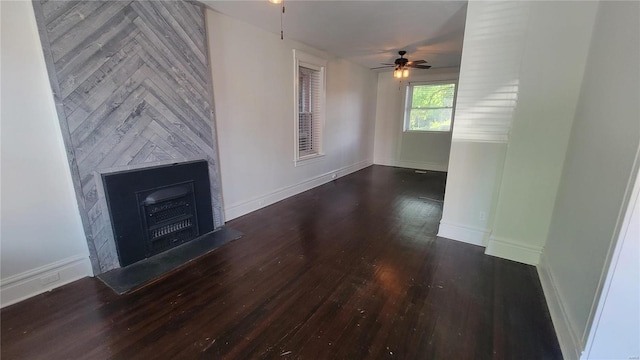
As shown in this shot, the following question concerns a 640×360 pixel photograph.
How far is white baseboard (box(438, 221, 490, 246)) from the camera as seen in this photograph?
285cm

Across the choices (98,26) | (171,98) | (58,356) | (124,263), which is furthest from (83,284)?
(98,26)

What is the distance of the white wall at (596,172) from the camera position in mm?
1320

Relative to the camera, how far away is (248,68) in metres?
3.46

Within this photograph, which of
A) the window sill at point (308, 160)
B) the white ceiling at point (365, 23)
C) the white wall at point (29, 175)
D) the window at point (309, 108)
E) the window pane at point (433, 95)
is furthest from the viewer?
the window pane at point (433, 95)

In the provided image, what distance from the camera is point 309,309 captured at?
6.22 feet

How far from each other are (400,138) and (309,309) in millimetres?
6151

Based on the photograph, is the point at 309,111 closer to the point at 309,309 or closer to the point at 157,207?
the point at 157,207

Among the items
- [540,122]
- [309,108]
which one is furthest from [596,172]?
[309,108]

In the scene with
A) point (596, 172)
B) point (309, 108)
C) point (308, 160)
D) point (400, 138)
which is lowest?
point (308, 160)

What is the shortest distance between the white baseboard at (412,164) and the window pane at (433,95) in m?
1.51

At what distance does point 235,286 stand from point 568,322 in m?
2.30

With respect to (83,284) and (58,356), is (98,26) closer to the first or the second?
(83,284)

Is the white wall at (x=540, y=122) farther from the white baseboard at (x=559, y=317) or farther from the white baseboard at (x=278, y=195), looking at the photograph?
the white baseboard at (x=278, y=195)

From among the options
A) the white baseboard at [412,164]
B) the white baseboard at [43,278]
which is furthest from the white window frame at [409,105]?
the white baseboard at [43,278]
